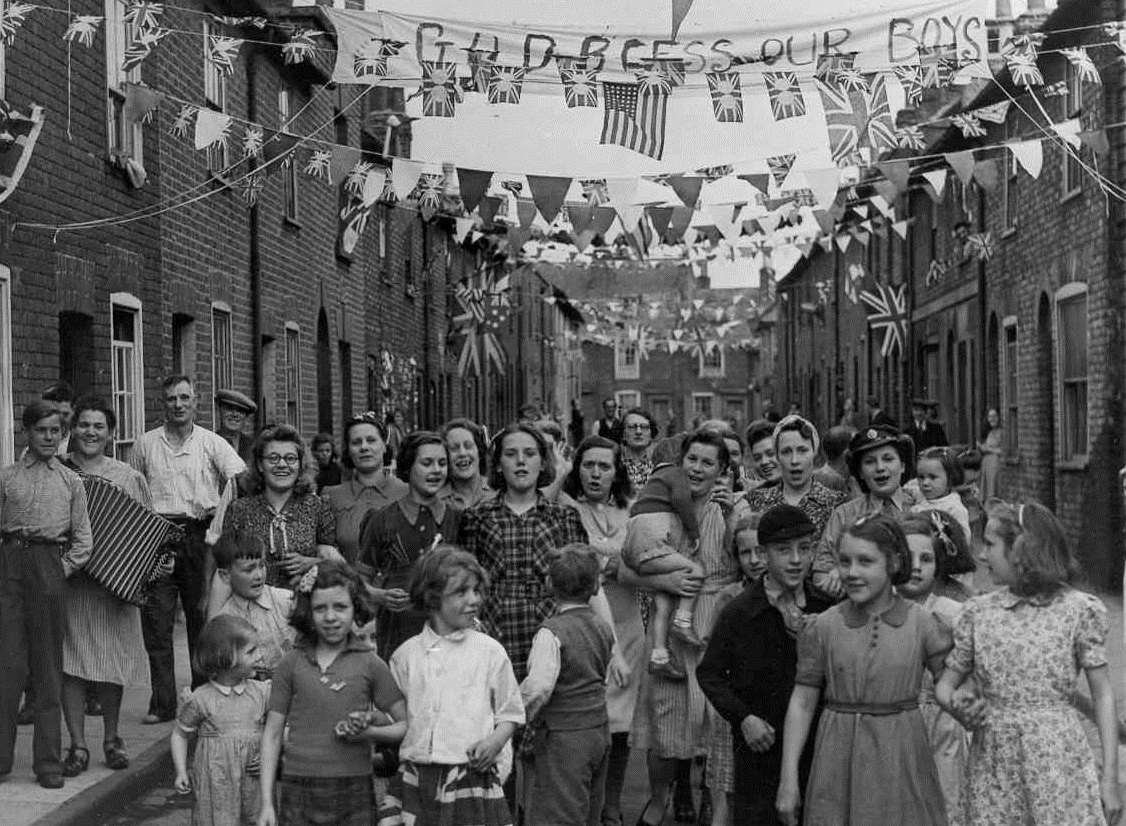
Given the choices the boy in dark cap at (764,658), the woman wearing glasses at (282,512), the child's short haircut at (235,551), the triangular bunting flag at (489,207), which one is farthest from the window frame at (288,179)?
the boy in dark cap at (764,658)

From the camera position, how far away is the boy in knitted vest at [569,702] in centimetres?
619

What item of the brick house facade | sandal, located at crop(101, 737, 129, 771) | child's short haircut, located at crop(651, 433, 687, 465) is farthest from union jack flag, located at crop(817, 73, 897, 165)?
sandal, located at crop(101, 737, 129, 771)

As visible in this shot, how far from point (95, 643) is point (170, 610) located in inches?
47.9

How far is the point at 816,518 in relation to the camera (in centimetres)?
802

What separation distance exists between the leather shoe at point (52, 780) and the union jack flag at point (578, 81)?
6970 millimetres

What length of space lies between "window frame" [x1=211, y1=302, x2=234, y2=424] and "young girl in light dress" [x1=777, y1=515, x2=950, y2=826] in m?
12.4

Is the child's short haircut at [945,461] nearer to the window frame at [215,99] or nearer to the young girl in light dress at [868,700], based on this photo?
the young girl in light dress at [868,700]

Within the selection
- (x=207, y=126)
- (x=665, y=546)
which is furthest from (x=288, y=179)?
(x=665, y=546)

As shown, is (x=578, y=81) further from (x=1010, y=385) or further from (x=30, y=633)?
(x=1010, y=385)

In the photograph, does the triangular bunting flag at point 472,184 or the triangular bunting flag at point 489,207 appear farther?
the triangular bunting flag at point 489,207

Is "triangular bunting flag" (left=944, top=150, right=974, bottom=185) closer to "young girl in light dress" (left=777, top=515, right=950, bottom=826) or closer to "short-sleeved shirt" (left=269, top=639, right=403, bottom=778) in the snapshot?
"young girl in light dress" (left=777, top=515, right=950, bottom=826)

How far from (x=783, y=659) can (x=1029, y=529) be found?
3.49 feet

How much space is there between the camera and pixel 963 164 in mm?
14117

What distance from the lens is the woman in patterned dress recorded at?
8.48 m
